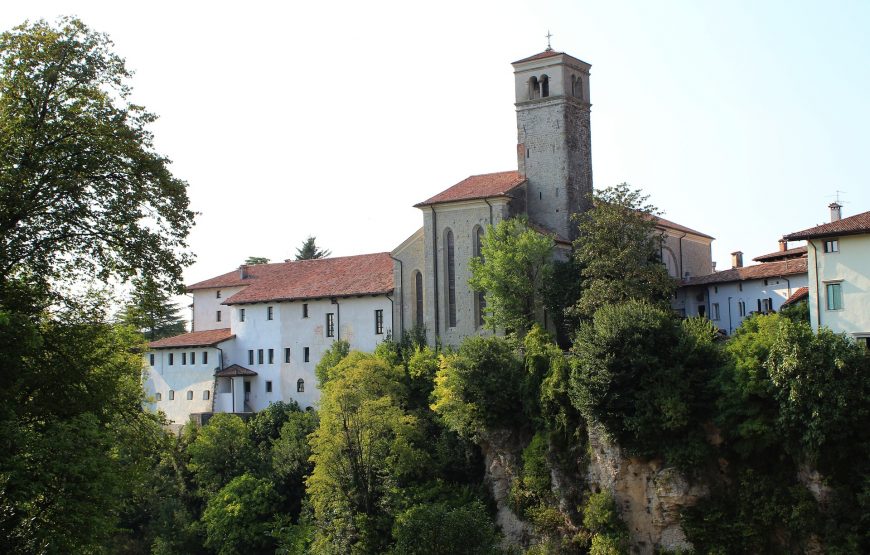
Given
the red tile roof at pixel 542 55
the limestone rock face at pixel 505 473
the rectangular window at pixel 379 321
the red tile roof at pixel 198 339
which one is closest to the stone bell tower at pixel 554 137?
the red tile roof at pixel 542 55

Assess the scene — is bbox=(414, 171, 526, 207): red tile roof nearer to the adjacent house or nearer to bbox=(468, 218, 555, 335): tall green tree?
bbox=(468, 218, 555, 335): tall green tree

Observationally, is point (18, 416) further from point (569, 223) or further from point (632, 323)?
point (569, 223)

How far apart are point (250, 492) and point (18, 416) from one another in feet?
115

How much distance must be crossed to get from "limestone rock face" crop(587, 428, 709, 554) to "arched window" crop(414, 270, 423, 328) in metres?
17.6

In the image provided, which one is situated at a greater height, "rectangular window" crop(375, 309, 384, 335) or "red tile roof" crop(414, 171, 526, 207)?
"red tile roof" crop(414, 171, 526, 207)

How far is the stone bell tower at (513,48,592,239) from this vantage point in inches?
2339

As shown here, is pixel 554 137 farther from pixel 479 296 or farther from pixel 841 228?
pixel 841 228

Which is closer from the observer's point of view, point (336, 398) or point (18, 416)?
point (18, 416)

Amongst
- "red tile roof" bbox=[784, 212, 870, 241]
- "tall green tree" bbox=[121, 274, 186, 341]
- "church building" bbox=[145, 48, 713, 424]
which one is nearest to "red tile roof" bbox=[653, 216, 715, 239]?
"church building" bbox=[145, 48, 713, 424]

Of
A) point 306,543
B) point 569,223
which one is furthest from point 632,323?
point 306,543

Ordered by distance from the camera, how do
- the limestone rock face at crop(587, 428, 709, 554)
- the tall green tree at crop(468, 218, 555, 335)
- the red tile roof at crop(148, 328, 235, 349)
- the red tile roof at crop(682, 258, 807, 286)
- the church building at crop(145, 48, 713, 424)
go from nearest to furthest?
the limestone rock face at crop(587, 428, 709, 554) < the tall green tree at crop(468, 218, 555, 335) < the red tile roof at crop(682, 258, 807, 286) < the church building at crop(145, 48, 713, 424) < the red tile roof at crop(148, 328, 235, 349)

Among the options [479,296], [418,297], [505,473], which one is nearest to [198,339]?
[418,297]

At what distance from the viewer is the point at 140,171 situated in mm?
27000

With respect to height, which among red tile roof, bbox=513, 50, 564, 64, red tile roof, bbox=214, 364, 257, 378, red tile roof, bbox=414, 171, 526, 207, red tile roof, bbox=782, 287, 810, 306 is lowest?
red tile roof, bbox=214, 364, 257, 378
